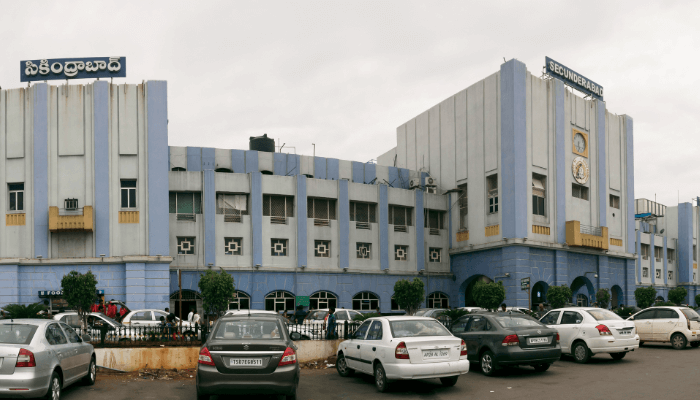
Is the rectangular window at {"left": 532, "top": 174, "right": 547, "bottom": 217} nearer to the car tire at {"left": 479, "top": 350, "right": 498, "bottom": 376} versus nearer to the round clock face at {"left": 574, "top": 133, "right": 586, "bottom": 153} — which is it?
the round clock face at {"left": 574, "top": 133, "right": 586, "bottom": 153}

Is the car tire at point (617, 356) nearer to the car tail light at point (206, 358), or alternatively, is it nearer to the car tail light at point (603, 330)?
the car tail light at point (603, 330)

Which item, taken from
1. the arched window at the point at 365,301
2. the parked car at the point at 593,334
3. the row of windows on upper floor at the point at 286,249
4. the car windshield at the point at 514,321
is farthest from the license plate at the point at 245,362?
the arched window at the point at 365,301

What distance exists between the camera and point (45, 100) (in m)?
32.8

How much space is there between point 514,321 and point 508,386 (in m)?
2.06

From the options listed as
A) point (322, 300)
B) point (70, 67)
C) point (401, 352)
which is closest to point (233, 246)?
point (322, 300)

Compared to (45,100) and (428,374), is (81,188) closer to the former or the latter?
(45,100)

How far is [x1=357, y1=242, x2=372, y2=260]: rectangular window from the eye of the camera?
130ft

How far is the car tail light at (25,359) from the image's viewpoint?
31.2 ft

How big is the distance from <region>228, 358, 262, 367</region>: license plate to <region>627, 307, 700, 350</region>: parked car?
1490 centimetres

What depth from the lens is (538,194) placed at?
125ft

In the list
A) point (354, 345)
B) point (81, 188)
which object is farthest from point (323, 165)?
point (354, 345)

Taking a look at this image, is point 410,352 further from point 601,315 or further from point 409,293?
point 409,293

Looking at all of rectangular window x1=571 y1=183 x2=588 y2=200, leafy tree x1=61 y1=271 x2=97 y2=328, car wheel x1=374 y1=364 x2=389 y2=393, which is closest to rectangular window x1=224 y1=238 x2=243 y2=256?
leafy tree x1=61 y1=271 x2=97 y2=328

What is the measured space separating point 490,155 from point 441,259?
824cm
